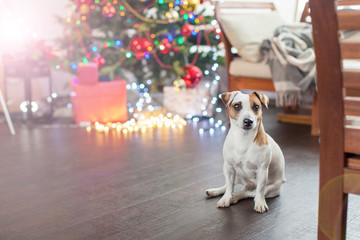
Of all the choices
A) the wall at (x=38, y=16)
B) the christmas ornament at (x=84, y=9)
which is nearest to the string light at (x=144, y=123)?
the christmas ornament at (x=84, y=9)

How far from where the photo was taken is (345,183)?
1103 mm

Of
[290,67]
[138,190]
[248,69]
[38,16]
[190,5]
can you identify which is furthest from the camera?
[38,16]

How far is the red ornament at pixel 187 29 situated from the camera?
12.4 feet

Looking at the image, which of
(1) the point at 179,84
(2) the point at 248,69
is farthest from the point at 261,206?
(1) the point at 179,84

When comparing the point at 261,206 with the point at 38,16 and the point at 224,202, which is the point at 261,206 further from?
the point at 38,16

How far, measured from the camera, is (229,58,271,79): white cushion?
10.5 feet

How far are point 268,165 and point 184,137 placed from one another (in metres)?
1.31

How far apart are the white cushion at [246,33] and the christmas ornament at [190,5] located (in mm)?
338

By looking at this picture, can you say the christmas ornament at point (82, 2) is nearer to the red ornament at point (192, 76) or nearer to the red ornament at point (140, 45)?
the red ornament at point (140, 45)

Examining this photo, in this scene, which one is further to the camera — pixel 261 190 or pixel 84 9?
pixel 84 9

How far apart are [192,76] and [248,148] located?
1930 millimetres

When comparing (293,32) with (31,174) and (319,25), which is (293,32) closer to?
(31,174)

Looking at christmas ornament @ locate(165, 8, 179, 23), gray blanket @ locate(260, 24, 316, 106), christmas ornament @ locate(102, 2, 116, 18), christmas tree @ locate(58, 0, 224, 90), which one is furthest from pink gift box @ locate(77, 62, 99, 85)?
gray blanket @ locate(260, 24, 316, 106)

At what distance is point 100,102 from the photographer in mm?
3521
